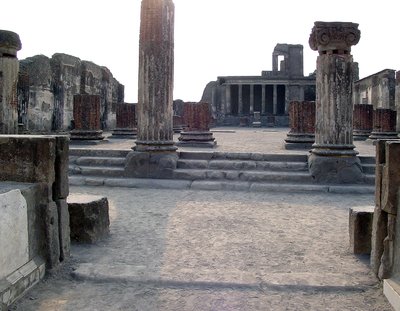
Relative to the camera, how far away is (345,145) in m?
7.15

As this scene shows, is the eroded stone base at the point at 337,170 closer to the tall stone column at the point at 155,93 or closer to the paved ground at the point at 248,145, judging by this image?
the paved ground at the point at 248,145

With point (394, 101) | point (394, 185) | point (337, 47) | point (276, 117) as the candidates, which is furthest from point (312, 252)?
point (276, 117)

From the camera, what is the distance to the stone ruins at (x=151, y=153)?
2.76 metres

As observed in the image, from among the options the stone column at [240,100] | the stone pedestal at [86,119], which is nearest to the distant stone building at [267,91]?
the stone column at [240,100]

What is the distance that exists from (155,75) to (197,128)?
383 cm

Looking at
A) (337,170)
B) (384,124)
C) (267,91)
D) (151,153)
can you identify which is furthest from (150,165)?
(267,91)

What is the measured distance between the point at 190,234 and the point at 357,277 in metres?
1.61

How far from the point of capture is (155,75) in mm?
7328

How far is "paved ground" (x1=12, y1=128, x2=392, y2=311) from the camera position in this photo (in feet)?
8.43

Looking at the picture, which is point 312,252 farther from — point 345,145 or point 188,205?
point 345,145

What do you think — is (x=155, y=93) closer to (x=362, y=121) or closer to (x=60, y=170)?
(x=60, y=170)

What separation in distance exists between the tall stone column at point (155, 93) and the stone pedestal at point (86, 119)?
354 centimetres

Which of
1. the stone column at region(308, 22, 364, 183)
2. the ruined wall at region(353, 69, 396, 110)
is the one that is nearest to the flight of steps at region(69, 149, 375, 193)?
the stone column at region(308, 22, 364, 183)

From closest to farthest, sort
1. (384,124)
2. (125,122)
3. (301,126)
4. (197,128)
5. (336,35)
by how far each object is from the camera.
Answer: (336,35), (301,126), (197,128), (384,124), (125,122)
